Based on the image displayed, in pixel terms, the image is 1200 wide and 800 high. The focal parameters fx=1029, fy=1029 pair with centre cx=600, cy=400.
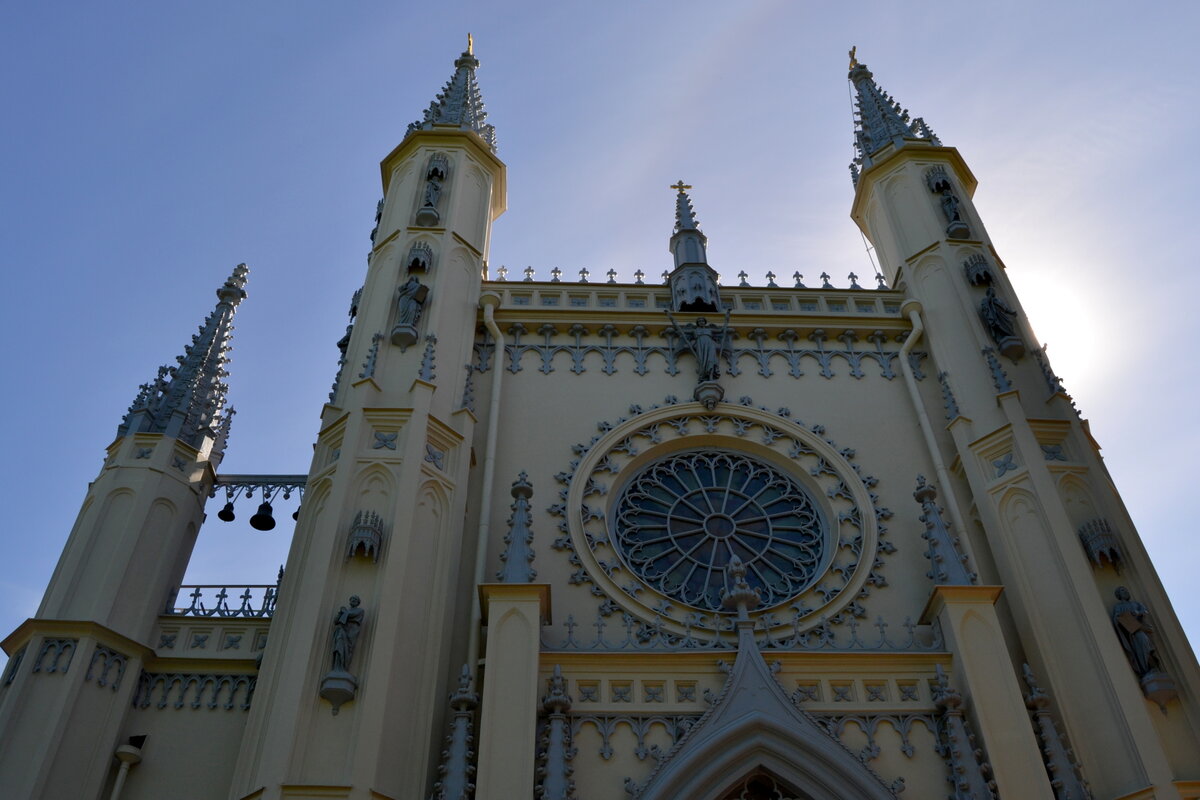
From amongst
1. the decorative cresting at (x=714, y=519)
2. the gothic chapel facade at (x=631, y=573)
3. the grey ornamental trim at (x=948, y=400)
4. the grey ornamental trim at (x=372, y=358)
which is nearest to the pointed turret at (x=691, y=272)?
the gothic chapel facade at (x=631, y=573)

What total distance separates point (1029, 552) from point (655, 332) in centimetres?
704

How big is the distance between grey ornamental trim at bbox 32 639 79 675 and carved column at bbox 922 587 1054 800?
10526mm

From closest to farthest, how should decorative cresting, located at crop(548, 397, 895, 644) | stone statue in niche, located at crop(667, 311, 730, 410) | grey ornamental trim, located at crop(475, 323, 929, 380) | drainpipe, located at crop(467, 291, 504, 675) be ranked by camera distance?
drainpipe, located at crop(467, 291, 504, 675)
decorative cresting, located at crop(548, 397, 895, 644)
stone statue in niche, located at crop(667, 311, 730, 410)
grey ornamental trim, located at crop(475, 323, 929, 380)

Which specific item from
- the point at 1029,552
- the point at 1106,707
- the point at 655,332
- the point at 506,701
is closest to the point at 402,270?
the point at 655,332

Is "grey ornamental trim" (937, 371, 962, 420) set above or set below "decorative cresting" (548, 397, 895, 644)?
above

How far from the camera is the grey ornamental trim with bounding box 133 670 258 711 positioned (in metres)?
12.8

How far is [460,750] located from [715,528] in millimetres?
5489

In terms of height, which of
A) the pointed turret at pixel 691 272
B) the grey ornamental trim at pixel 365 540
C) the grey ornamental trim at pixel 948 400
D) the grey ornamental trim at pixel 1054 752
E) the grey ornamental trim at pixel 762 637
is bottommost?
the grey ornamental trim at pixel 1054 752

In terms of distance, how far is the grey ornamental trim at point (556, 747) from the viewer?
1096cm

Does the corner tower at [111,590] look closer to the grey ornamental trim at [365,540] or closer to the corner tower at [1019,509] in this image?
the grey ornamental trim at [365,540]

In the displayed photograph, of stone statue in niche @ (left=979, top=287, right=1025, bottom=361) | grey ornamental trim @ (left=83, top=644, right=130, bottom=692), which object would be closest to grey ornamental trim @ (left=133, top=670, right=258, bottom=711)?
grey ornamental trim @ (left=83, top=644, right=130, bottom=692)

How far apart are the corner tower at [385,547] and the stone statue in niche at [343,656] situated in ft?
0.05

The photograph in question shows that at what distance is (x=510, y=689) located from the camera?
11367 mm

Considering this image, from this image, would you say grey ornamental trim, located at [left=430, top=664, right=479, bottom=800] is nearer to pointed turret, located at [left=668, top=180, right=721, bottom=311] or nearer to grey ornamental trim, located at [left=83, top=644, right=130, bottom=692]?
grey ornamental trim, located at [left=83, top=644, right=130, bottom=692]
